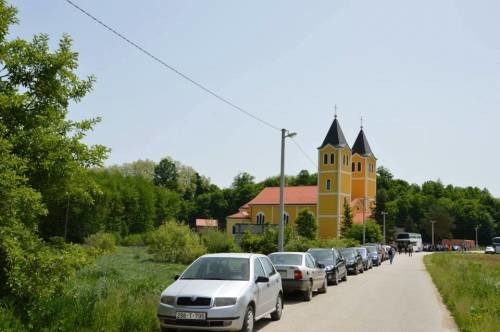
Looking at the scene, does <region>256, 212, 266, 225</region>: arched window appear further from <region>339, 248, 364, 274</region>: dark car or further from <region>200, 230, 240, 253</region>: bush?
<region>339, 248, 364, 274</region>: dark car

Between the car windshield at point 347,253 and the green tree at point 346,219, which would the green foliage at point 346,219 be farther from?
the car windshield at point 347,253

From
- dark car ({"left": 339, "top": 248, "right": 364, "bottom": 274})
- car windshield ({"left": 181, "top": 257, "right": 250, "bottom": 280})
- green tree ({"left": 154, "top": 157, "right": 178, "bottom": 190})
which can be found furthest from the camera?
green tree ({"left": 154, "top": 157, "right": 178, "bottom": 190})

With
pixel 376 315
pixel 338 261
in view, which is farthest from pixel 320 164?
pixel 376 315

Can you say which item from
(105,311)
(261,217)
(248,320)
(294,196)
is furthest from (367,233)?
(105,311)

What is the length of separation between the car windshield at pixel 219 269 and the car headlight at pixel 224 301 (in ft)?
3.64

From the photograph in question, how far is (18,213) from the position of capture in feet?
26.4

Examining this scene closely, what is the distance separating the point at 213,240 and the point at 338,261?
1388 cm

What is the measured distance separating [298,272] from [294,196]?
83175 millimetres

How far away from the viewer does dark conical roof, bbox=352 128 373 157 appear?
98.3 metres

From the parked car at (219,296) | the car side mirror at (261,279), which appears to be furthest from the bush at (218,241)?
the car side mirror at (261,279)

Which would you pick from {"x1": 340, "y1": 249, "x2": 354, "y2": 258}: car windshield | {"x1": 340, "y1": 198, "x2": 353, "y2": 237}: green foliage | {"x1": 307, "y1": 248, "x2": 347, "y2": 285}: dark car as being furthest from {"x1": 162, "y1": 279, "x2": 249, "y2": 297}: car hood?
{"x1": 340, "y1": 198, "x2": 353, "y2": 237}: green foliage

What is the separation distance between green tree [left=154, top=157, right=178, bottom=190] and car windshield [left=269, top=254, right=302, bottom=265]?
386 feet

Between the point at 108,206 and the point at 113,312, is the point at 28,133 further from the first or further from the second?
the point at 108,206

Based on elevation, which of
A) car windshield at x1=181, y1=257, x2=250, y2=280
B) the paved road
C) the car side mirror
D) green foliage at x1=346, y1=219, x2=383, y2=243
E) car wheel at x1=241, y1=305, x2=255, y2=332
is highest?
green foliage at x1=346, y1=219, x2=383, y2=243
